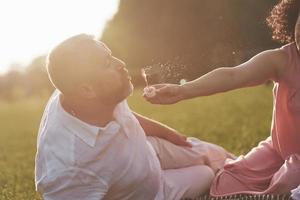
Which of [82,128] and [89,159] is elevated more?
[82,128]

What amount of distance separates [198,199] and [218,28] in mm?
1105

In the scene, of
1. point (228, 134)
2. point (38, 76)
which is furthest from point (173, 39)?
point (38, 76)

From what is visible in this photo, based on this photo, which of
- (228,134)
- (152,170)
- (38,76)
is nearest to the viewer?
(152,170)

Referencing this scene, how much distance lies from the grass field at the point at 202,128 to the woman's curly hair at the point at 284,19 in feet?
7.07

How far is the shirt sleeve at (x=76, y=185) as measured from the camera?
3893 mm

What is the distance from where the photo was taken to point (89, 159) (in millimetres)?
3904

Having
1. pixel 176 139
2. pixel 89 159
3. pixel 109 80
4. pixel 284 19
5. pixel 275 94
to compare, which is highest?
pixel 284 19

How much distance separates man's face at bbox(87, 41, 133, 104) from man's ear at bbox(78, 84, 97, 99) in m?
0.02

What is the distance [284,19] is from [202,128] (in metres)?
6.19

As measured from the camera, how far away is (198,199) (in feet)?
14.1

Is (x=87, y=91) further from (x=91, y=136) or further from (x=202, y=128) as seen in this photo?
(x=202, y=128)

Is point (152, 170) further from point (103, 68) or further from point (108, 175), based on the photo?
point (103, 68)

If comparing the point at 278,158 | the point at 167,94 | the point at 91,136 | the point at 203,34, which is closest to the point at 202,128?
the point at 203,34

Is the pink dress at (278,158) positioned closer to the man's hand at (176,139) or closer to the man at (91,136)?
the man's hand at (176,139)
